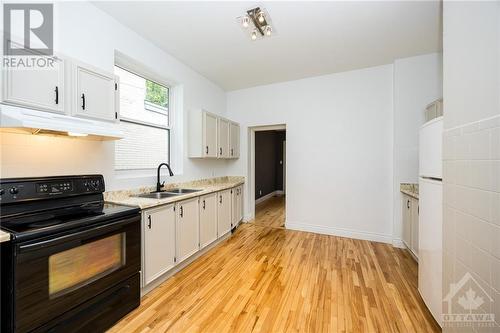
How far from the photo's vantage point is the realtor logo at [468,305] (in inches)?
41.5

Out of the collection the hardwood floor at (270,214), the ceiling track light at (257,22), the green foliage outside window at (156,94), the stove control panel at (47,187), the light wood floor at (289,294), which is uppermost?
the ceiling track light at (257,22)

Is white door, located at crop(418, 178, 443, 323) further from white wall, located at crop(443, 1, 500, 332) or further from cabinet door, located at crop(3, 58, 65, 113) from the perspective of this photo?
cabinet door, located at crop(3, 58, 65, 113)

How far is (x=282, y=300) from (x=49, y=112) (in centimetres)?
247

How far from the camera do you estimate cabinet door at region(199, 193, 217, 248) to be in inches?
112

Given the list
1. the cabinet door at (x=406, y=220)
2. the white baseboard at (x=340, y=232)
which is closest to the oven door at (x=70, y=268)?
the white baseboard at (x=340, y=232)

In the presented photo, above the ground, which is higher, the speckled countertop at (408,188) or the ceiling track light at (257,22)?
the ceiling track light at (257,22)

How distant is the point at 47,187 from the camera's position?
5.14 ft

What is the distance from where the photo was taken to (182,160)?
330 centimetres

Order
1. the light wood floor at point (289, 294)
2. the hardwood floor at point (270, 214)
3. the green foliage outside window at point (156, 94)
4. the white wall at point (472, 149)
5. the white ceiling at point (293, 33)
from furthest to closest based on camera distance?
1. the hardwood floor at point (270, 214)
2. the green foliage outside window at point (156, 94)
3. the white ceiling at point (293, 33)
4. the light wood floor at point (289, 294)
5. the white wall at point (472, 149)

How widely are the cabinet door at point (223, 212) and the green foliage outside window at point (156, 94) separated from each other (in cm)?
168

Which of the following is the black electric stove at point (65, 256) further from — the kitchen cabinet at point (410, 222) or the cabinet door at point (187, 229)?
the kitchen cabinet at point (410, 222)

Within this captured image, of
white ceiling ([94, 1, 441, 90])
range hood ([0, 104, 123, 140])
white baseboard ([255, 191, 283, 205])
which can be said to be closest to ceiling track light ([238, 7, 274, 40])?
white ceiling ([94, 1, 441, 90])

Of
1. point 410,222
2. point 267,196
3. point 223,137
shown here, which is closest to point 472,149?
point 410,222

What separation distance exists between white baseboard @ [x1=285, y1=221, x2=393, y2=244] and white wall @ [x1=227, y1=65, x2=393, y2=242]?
1 centimetres
